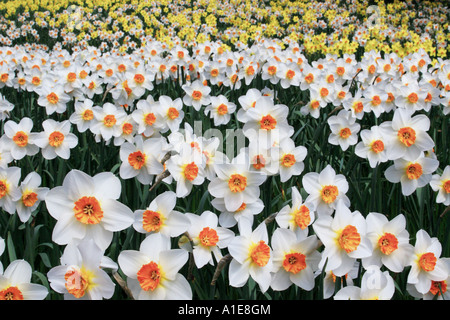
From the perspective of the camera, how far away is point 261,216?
1.94m

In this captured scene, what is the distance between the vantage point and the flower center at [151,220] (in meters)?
1.30

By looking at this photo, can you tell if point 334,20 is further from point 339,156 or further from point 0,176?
point 0,176

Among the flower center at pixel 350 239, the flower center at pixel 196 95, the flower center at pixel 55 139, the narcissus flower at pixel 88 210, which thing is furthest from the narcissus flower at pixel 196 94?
the flower center at pixel 350 239

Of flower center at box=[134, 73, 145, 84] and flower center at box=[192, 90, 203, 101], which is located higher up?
flower center at box=[134, 73, 145, 84]

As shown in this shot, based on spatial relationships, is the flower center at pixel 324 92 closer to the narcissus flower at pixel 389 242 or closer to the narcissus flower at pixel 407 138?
the narcissus flower at pixel 407 138

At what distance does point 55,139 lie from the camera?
2037mm

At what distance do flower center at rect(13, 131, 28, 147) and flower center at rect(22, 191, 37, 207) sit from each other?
0.50m

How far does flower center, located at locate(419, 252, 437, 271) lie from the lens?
1.25 meters

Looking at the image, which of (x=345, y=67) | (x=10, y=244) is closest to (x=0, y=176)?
(x=10, y=244)

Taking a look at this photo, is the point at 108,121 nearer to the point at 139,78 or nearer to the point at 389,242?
the point at 139,78

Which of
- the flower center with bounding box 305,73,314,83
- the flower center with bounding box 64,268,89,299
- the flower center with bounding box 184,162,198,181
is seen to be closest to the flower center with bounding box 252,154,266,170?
the flower center with bounding box 184,162,198,181

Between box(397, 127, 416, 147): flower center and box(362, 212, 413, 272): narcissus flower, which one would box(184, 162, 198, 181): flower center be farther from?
box(397, 127, 416, 147): flower center

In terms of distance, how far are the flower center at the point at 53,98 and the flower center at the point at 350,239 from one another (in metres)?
2.38
